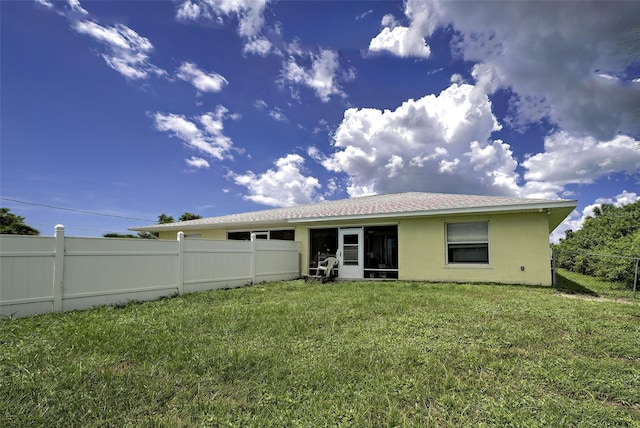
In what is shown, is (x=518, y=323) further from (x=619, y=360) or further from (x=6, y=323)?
(x=6, y=323)

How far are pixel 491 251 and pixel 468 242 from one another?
76 cm

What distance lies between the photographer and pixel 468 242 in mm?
10828

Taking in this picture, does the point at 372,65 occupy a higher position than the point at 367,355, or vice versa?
the point at 372,65

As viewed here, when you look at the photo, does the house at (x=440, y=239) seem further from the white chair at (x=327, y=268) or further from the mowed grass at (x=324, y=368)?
the mowed grass at (x=324, y=368)

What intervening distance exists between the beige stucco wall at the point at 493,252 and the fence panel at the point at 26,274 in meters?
10.1

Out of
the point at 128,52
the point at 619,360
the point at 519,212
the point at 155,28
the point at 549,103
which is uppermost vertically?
the point at 155,28

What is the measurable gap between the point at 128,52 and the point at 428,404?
1151cm

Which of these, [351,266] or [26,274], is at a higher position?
[26,274]

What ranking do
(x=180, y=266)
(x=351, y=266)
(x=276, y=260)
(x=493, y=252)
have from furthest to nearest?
(x=351, y=266) → (x=276, y=260) → (x=493, y=252) → (x=180, y=266)

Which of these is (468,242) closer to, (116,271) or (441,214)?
(441,214)

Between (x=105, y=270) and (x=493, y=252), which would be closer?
(x=105, y=270)

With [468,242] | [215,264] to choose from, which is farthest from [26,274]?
[468,242]

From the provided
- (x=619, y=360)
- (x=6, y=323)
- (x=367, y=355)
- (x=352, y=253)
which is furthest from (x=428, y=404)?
(x=352, y=253)

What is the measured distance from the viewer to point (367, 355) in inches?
148
